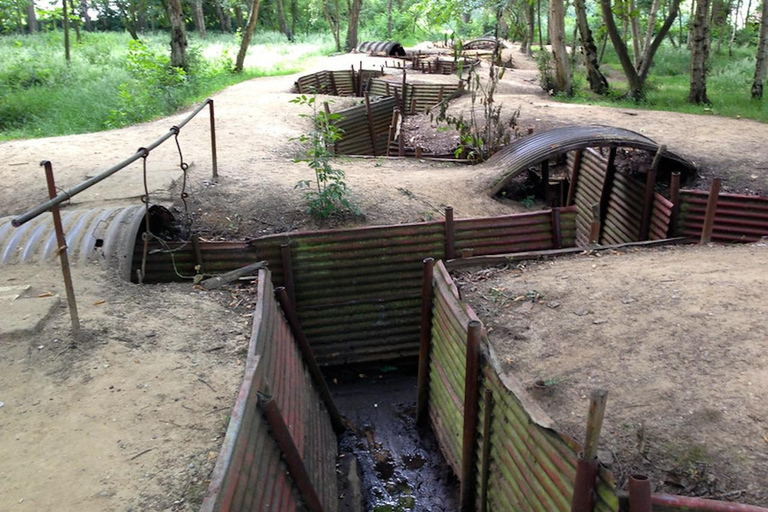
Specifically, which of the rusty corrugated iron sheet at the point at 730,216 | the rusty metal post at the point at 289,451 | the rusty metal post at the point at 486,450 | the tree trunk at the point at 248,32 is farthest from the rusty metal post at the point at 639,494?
the tree trunk at the point at 248,32

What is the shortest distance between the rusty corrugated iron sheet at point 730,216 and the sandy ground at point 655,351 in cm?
75

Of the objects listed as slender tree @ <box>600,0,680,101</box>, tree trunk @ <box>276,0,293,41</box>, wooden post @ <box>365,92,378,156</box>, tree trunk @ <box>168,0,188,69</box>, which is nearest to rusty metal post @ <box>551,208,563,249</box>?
wooden post @ <box>365,92,378,156</box>

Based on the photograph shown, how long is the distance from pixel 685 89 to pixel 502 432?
18603 mm

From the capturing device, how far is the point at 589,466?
313cm

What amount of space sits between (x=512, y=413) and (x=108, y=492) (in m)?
2.57

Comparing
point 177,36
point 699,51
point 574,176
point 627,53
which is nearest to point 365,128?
point 574,176

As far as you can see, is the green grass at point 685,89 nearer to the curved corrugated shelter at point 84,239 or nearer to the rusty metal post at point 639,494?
the curved corrugated shelter at point 84,239

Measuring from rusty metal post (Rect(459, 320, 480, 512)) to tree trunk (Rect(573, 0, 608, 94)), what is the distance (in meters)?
16.5

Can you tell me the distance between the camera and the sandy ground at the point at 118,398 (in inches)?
137

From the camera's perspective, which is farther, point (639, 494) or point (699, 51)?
point (699, 51)

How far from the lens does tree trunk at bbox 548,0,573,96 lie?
1848cm

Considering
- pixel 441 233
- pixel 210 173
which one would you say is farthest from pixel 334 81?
pixel 441 233

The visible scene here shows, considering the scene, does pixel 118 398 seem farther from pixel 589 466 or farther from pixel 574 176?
pixel 574 176

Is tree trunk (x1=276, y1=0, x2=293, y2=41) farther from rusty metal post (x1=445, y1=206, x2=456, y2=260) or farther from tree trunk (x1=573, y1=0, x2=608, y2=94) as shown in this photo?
rusty metal post (x1=445, y1=206, x2=456, y2=260)
